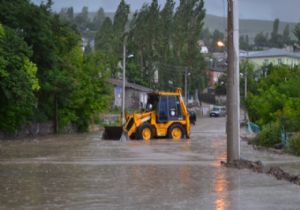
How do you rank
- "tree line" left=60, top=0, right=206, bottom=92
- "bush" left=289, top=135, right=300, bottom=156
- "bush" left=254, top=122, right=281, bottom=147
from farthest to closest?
"tree line" left=60, top=0, right=206, bottom=92, "bush" left=254, top=122, right=281, bottom=147, "bush" left=289, top=135, right=300, bottom=156

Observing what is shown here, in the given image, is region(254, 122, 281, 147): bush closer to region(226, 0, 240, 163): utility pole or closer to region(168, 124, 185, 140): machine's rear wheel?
region(226, 0, 240, 163): utility pole

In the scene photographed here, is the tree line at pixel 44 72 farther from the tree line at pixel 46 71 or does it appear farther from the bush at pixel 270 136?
the bush at pixel 270 136

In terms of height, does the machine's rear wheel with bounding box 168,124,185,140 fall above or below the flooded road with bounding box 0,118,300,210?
above

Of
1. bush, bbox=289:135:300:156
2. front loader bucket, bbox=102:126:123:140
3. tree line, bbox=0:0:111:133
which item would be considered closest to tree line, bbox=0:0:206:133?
tree line, bbox=0:0:111:133

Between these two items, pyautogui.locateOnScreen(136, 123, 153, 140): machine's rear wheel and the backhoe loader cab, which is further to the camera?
the backhoe loader cab

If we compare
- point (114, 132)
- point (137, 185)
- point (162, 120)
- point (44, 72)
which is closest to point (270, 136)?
point (162, 120)

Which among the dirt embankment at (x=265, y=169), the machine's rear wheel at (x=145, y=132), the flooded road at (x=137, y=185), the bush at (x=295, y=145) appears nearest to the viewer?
the flooded road at (x=137, y=185)

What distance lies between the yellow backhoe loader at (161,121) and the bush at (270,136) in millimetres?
11663

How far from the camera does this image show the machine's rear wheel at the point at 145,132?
148ft

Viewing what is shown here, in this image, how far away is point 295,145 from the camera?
27797 mm

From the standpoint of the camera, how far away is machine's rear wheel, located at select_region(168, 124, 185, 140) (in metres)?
46.0

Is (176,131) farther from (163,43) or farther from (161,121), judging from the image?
(163,43)

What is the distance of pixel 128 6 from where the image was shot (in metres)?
127

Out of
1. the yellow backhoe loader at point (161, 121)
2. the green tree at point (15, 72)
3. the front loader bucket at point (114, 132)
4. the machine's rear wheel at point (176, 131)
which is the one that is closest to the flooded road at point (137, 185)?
the green tree at point (15, 72)
